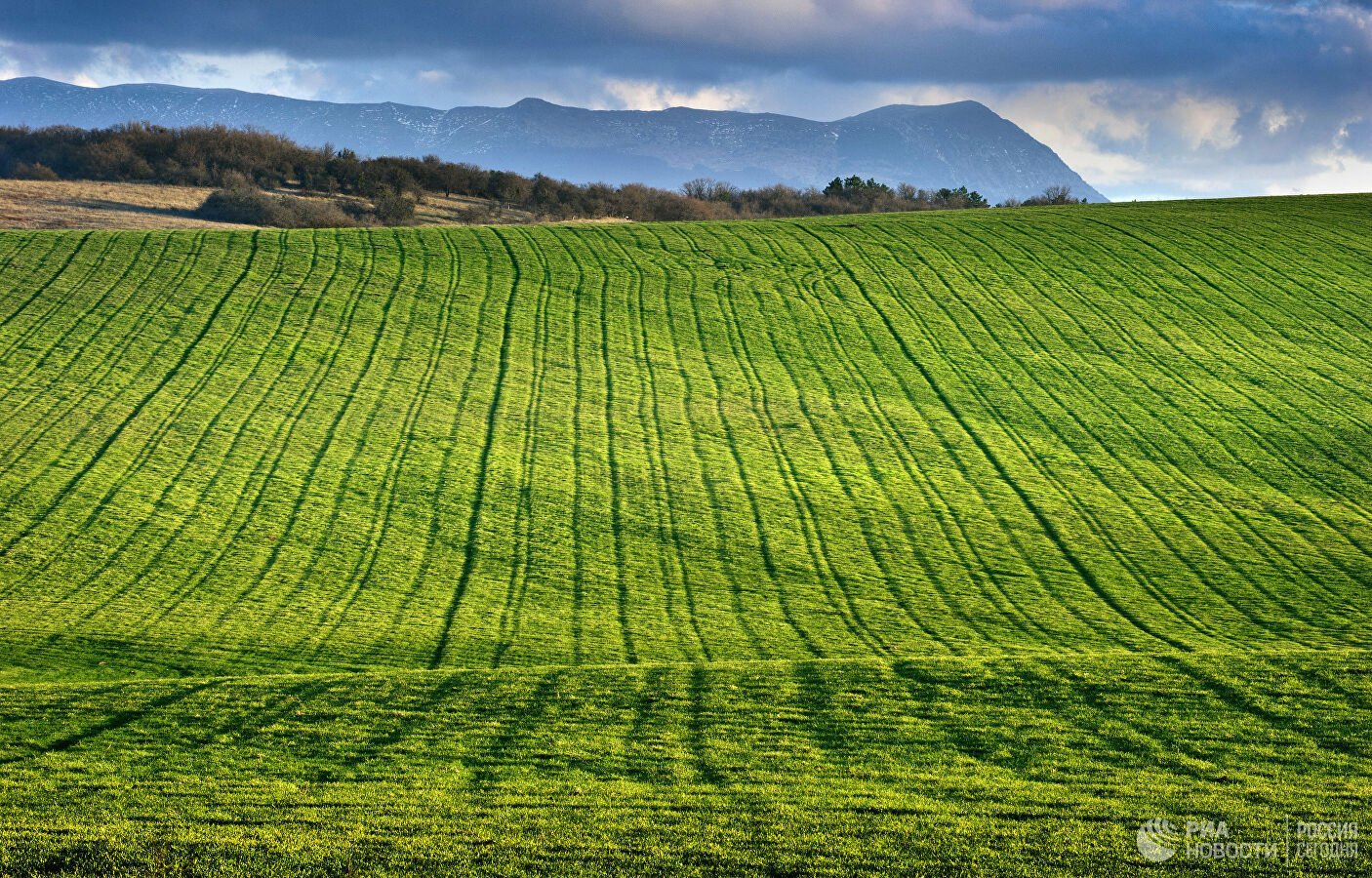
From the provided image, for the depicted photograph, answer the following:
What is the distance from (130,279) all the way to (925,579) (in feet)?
107

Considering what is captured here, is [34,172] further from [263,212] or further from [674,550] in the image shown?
[674,550]

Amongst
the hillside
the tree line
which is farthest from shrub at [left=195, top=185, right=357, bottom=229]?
the hillside

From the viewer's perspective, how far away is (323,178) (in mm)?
74312

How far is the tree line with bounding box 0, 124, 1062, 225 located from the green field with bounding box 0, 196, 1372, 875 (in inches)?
851

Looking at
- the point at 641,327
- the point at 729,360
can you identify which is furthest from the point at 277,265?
the point at 729,360

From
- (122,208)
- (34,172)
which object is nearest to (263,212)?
(122,208)

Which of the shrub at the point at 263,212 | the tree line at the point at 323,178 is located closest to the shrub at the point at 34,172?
the tree line at the point at 323,178

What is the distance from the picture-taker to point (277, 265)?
43969 millimetres

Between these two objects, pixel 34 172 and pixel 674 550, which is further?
pixel 34 172

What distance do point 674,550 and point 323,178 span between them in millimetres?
59031

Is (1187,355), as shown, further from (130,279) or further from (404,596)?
(130,279)

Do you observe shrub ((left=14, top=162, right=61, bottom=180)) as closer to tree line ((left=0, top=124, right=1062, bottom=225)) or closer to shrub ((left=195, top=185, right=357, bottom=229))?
tree line ((left=0, top=124, right=1062, bottom=225))

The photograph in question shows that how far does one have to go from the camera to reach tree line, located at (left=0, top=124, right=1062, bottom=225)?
6850 centimetres

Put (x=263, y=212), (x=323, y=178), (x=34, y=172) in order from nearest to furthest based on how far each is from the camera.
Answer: (x=263, y=212) < (x=34, y=172) < (x=323, y=178)
